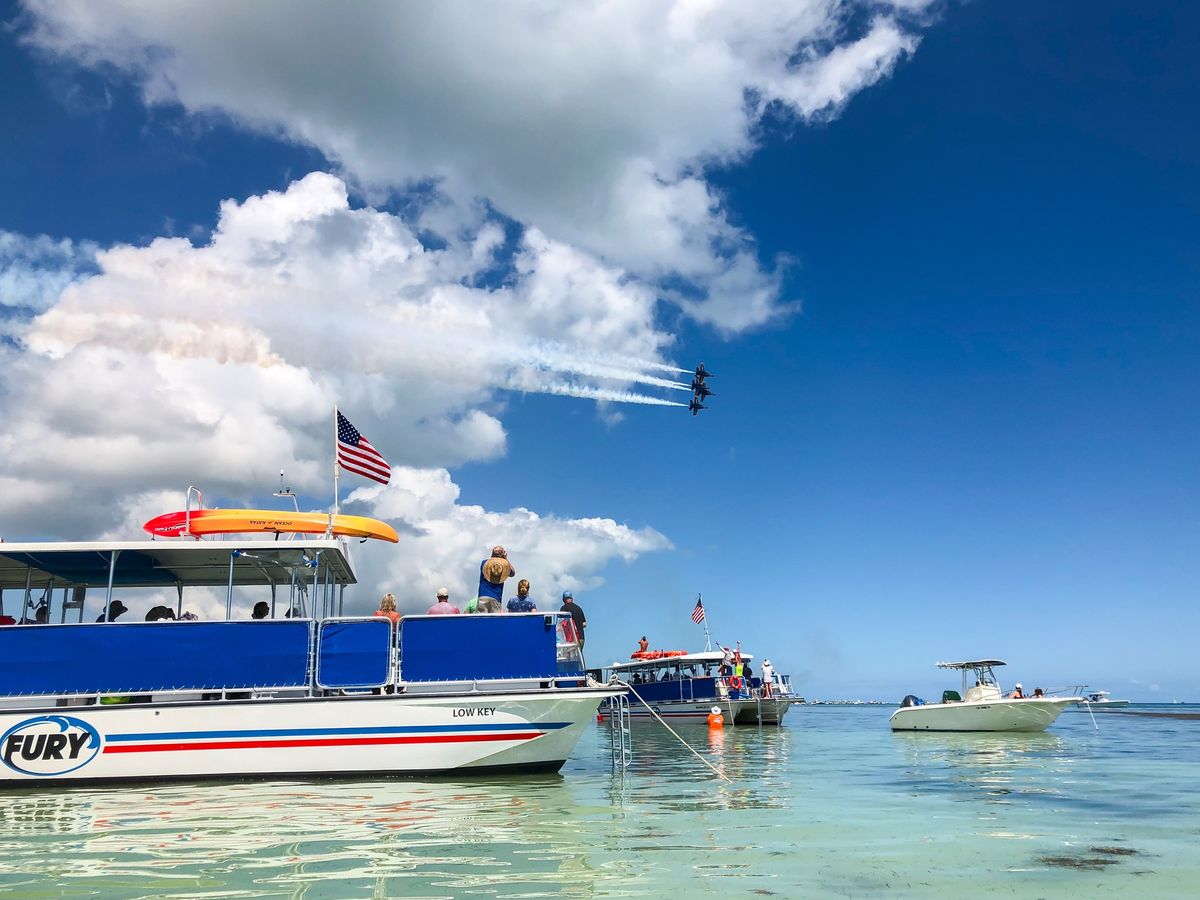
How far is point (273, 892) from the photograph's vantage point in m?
6.02

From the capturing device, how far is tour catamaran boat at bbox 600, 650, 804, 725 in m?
40.9

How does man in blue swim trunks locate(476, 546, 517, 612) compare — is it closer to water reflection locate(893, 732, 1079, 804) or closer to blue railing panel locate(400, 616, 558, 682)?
blue railing panel locate(400, 616, 558, 682)

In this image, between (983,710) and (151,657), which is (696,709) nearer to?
(983,710)

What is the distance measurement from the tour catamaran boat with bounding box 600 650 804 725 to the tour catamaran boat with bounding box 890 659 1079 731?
6.85m

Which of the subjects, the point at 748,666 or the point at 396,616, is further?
the point at 748,666

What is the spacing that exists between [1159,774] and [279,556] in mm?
17328

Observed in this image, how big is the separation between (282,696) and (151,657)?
2.10 metres

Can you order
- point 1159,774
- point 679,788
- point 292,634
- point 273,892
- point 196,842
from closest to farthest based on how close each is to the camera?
1. point 273,892
2. point 196,842
3. point 679,788
4. point 292,634
5. point 1159,774

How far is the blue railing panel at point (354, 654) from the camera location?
1352cm

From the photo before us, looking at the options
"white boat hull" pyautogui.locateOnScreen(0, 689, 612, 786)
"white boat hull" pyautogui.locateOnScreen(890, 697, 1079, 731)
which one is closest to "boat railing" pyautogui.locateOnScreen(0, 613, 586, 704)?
"white boat hull" pyautogui.locateOnScreen(0, 689, 612, 786)

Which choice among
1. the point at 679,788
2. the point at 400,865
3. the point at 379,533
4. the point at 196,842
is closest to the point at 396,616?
the point at 379,533

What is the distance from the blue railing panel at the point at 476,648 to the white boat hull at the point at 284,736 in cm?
45

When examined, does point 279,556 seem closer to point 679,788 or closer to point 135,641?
point 135,641

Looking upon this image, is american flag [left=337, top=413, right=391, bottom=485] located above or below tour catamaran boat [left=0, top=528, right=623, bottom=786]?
above
